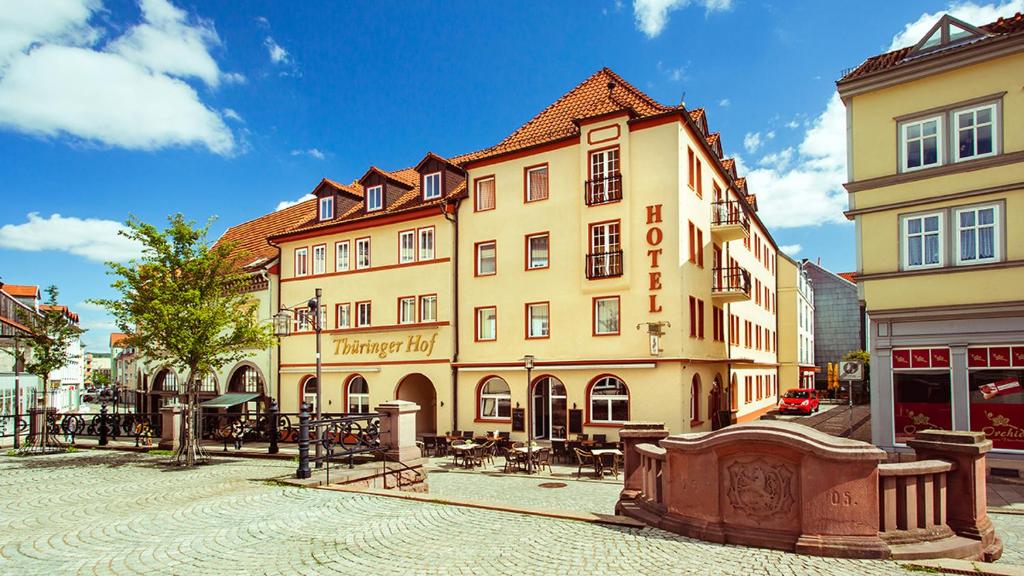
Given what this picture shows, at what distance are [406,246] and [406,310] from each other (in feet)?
8.97

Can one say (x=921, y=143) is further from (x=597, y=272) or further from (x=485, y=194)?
(x=485, y=194)

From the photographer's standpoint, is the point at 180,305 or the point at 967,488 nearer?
the point at 967,488

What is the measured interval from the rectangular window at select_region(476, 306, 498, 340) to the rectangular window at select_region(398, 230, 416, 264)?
4188mm

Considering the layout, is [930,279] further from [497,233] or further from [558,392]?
[497,233]

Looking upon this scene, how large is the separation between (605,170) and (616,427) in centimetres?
887

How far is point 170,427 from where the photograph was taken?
21.8 metres

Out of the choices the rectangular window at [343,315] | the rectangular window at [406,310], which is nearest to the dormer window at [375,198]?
A: the rectangular window at [343,315]

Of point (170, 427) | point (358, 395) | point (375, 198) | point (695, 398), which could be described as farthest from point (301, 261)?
point (695, 398)

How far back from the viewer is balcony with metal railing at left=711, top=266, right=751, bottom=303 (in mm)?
25469

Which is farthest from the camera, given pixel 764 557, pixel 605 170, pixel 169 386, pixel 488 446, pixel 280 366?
pixel 169 386

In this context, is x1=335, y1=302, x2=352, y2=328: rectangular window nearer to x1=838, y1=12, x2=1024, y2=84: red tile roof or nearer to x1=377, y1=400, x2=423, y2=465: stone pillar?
x1=377, y1=400, x2=423, y2=465: stone pillar

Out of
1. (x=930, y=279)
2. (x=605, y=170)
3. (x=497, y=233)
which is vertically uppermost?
(x=605, y=170)

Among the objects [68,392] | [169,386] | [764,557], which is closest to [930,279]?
[764,557]

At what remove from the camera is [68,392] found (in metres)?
66.8
